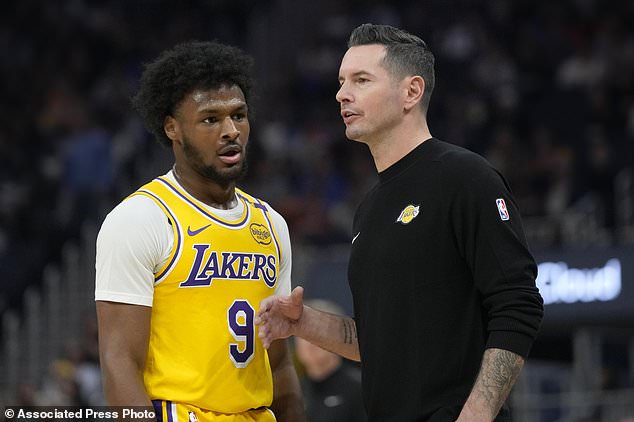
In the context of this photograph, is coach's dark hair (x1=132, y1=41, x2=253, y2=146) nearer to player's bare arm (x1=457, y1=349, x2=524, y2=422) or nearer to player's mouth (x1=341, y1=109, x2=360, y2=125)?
player's mouth (x1=341, y1=109, x2=360, y2=125)

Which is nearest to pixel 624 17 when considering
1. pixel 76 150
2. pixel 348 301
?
pixel 348 301

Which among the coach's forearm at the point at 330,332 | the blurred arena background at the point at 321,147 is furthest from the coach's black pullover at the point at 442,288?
the blurred arena background at the point at 321,147

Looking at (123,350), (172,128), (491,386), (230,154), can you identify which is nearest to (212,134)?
(230,154)

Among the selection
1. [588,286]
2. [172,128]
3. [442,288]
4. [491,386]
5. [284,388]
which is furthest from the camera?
[588,286]

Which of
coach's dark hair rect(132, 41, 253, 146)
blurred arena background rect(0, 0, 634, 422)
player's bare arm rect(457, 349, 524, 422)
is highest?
blurred arena background rect(0, 0, 634, 422)

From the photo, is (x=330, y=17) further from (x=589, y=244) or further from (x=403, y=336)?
(x=403, y=336)

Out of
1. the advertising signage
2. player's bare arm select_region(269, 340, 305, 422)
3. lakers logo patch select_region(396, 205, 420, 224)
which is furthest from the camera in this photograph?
the advertising signage

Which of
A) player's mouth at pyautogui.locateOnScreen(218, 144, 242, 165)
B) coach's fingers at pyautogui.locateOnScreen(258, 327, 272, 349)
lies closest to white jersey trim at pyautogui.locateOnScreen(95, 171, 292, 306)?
player's mouth at pyautogui.locateOnScreen(218, 144, 242, 165)

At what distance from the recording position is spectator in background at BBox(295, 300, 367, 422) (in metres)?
8.06

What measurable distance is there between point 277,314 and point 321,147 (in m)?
12.2

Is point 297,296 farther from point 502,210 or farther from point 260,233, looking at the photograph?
point 502,210

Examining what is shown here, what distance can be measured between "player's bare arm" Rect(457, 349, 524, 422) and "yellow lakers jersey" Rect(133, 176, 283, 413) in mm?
1133

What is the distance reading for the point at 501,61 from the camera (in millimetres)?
17188

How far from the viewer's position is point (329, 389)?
8.20m
